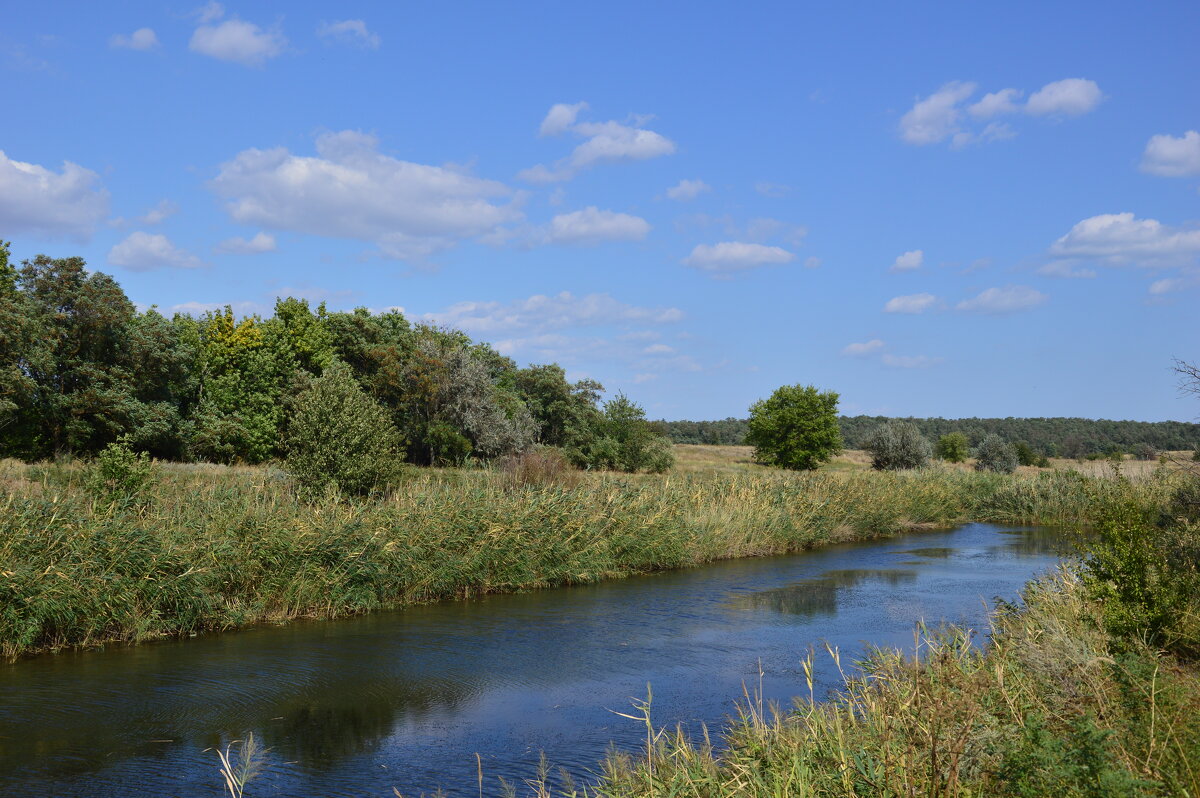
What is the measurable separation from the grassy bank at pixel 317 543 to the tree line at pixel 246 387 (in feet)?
18.3

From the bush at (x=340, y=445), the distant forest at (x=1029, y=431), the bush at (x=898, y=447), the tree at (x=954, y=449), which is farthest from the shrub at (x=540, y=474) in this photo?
the distant forest at (x=1029, y=431)

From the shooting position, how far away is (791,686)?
11875 millimetres

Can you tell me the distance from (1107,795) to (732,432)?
4533 inches

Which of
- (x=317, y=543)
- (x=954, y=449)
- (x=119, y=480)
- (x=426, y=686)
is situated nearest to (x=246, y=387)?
(x=119, y=480)

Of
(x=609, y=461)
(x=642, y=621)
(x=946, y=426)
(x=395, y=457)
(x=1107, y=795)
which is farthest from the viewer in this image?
(x=946, y=426)

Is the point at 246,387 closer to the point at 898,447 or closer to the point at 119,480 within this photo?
the point at 119,480

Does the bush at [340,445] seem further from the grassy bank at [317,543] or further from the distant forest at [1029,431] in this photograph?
the distant forest at [1029,431]

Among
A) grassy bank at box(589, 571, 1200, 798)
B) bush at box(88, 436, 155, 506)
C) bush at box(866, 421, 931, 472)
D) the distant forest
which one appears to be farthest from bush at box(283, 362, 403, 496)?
the distant forest

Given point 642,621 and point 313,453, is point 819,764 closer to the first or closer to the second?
point 642,621

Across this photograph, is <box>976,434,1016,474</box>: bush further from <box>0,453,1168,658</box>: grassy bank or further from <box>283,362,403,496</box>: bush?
<box>283,362,403,496</box>: bush

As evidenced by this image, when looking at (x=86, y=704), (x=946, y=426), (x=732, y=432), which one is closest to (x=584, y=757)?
(x=86, y=704)

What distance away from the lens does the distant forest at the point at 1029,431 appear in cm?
10088

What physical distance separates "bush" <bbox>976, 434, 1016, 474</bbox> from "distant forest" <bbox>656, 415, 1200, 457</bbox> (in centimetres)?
3337

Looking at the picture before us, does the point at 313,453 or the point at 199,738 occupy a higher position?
the point at 313,453
